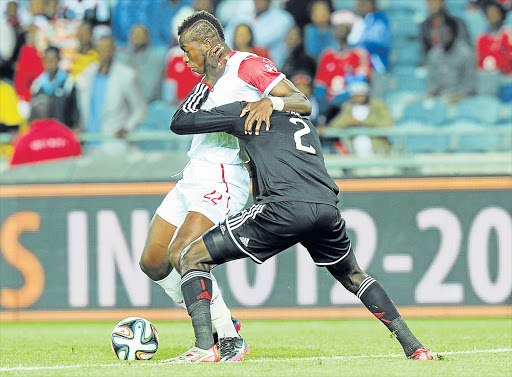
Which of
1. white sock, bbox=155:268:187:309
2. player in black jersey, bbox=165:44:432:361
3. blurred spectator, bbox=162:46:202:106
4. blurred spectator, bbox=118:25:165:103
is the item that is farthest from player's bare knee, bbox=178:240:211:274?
blurred spectator, bbox=118:25:165:103

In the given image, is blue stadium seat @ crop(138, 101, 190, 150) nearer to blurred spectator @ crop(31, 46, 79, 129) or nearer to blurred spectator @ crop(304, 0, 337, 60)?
blurred spectator @ crop(31, 46, 79, 129)

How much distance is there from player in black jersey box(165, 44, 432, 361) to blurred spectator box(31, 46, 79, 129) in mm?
6135

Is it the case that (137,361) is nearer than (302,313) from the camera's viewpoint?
Yes

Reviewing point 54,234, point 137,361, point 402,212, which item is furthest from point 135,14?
point 137,361

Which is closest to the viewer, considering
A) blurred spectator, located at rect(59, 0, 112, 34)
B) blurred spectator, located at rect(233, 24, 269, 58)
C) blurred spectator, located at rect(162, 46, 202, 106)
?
blurred spectator, located at rect(233, 24, 269, 58)

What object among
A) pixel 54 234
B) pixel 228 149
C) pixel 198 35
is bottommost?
pixel 54 234

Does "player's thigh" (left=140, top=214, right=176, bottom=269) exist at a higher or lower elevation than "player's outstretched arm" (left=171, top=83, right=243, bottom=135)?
lower

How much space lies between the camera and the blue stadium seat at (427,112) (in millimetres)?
11156

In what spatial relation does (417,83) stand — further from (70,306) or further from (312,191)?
(312,191)

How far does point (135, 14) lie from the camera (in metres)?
12.9

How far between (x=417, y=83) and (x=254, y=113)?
23.5 feet

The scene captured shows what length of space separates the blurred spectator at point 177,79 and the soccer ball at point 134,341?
5.76 m

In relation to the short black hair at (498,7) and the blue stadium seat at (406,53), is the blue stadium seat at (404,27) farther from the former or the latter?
the short black hair at (498,7)

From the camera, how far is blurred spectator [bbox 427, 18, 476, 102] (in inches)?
448
